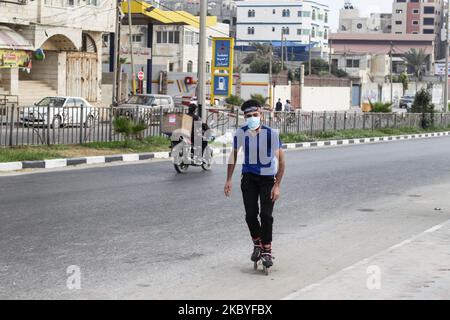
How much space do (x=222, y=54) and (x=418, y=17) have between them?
5885 inches

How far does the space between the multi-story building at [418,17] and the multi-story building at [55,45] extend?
13119cm

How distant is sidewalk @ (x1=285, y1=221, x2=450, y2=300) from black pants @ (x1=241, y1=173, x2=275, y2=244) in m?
0.86

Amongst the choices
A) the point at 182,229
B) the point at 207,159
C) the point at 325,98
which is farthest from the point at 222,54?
the point at 325,98

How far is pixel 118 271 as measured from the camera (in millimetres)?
8266

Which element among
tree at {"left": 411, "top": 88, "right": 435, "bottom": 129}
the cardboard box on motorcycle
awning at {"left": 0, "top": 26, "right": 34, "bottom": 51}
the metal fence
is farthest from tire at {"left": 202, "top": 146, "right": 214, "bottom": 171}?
tree at {"left": 411, "top": 88, "right": 435, "bottom": 129}

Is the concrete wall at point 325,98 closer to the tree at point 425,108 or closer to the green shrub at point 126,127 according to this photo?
the tree at point 425,108

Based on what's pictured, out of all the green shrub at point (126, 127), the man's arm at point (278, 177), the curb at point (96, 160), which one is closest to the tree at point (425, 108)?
the curb at point (96, 160)

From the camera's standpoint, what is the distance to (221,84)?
30531 mm

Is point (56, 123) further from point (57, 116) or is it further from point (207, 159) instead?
point (207, 159)

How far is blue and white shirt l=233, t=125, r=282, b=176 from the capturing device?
8555mm

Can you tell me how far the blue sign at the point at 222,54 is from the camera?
100 feet

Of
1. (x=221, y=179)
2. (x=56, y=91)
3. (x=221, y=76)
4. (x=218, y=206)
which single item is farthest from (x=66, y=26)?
(x=218, y=206)

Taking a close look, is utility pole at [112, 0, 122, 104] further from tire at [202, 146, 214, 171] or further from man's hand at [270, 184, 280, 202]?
man's hand at [270, 184, 280, 202]

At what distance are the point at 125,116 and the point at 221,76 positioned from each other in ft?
19.1
